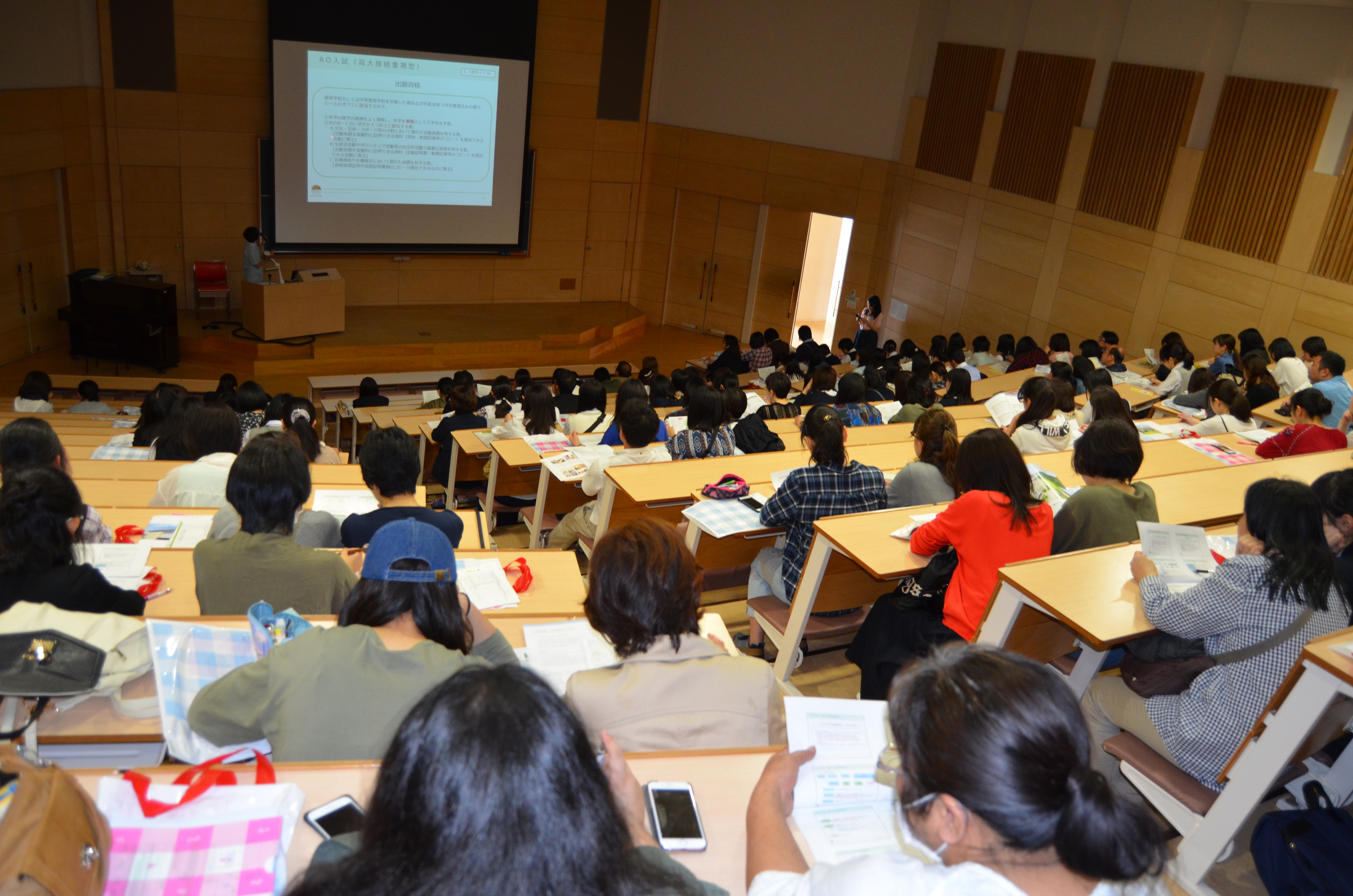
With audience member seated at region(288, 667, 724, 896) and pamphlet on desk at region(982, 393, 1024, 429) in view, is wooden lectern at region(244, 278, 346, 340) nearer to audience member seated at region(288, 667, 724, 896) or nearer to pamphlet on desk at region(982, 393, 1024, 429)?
pamphlet on desk at region(982, 393, 1024, 429)

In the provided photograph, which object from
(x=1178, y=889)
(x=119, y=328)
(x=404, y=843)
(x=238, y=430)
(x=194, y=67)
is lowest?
(x=119, y=328)

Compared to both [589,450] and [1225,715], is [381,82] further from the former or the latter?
[1225,715]

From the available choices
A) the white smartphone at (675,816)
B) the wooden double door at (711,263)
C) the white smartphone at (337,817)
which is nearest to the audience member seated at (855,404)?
the white smartphone at (675,816)

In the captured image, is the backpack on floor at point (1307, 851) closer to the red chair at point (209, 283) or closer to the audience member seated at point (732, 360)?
the audience member seated at point (732, 360)

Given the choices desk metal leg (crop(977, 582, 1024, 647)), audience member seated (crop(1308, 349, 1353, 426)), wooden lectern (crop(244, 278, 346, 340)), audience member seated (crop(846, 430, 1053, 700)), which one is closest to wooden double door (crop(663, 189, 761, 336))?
wooden lectern (crop(244, 278, 346, 340))

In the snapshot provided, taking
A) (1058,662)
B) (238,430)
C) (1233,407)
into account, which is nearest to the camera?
(1058,662)

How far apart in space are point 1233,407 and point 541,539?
15.5 feet

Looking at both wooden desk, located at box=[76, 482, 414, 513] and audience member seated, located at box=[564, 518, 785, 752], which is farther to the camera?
wooden desk, located at box=[76, 482, 414, 513]

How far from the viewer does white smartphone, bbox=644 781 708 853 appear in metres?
1.85

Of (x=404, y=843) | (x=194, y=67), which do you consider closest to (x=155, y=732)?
(x=404, y=843)

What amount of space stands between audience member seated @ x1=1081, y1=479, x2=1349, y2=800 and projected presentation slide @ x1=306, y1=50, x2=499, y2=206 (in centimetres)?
1091

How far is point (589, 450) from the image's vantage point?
18.0ft

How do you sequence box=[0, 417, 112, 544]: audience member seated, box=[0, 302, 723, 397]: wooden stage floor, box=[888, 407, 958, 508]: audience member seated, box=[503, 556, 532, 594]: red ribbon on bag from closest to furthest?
box=[0, 417, 112, 544]: audience member seated < box=[503, 556, 532, 594]: red ribbon on bag < box=[888, 407, 958, 508]: audience member seated < box=[0, 302, 723, 397]: wooden stage floor

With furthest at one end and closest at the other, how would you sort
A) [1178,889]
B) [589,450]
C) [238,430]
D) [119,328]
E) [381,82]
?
[381,82]
[119,328]
[589,450]
[238,430]
[1178,889]
